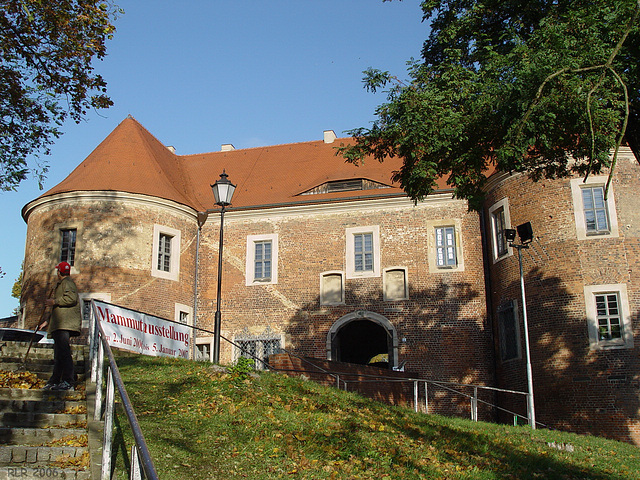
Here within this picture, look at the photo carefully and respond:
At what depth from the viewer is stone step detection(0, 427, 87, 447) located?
7246 millimetres

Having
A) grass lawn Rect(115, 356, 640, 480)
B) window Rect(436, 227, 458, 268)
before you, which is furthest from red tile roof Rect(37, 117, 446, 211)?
grass lawn Rect(115, 356, 640, 480)

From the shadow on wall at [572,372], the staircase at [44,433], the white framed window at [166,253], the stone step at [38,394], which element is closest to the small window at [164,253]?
the white framed window at [166,253]

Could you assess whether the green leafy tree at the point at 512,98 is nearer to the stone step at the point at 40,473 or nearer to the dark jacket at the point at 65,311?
the dark jacket at the point at 65,311

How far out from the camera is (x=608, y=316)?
19906 millimetres

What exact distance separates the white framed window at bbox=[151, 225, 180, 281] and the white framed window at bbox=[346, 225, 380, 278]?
21.0 feet

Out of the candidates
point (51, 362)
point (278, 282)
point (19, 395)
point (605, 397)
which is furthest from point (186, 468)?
point (278, 282)

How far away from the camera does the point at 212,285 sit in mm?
26938

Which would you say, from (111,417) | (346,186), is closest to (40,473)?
(111,417)

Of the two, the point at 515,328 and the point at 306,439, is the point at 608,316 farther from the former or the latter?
the point at 306,439

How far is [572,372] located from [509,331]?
10.2 ft

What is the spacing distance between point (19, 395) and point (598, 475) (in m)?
8.01

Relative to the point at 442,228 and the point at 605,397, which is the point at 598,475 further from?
the point at 442,228

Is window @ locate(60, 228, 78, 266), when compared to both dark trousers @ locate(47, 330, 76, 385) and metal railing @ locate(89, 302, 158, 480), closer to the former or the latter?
metal railing @ locate(89, 302, 158, 480)

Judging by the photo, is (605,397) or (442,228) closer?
(605,397)
